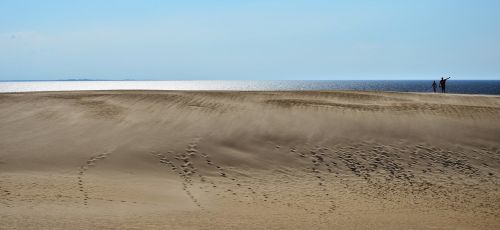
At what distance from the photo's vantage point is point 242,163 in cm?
1310

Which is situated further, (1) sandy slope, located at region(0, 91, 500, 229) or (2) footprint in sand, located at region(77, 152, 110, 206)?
(2) footprint in sand, located at region(77, 152, 110, 206)

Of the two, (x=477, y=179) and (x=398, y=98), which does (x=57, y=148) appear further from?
(x=398, y=98)

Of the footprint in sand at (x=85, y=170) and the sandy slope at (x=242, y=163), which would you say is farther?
the footprint in sand at (x=85, y=170)

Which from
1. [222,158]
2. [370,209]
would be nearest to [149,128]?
[222,158]

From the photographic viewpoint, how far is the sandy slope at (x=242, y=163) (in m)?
8.68

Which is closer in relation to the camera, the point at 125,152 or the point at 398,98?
the point at 125,152

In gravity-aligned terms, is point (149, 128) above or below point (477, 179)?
above

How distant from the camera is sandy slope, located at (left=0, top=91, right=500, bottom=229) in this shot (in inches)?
342

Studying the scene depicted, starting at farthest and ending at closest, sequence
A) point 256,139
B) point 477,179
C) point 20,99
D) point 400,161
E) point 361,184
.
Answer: point 20,99
point 256,139
point 400,161
point 477,179
point 361,184

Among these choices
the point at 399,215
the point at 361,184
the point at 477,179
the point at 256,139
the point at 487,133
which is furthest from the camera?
the point at 487,133

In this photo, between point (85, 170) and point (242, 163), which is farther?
point (242, 163)

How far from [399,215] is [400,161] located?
15.4 ft

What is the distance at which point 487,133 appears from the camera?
1633 cm

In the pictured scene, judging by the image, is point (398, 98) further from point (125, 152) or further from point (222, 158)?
point (125, 152)
